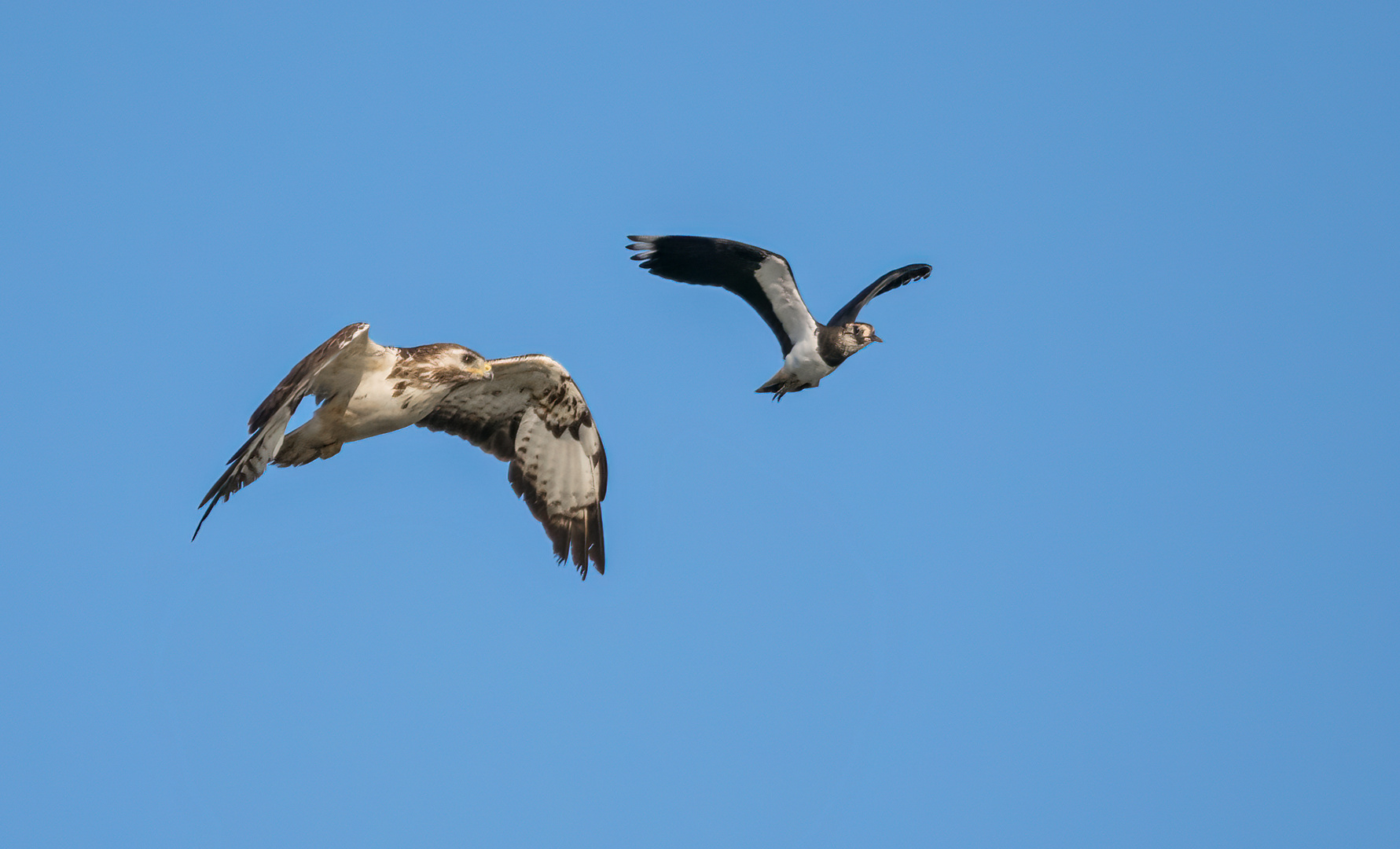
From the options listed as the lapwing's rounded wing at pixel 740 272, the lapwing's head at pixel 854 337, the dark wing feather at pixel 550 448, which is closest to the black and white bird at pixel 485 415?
the dark wing feather at pixel 550 448

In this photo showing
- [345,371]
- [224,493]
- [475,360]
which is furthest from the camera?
[475,360]

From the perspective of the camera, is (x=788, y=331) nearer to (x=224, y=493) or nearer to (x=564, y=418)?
(x=564, y=418)

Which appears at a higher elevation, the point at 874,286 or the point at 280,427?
the point at 874,286

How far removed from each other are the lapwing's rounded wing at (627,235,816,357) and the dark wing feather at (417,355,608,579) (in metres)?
1.70

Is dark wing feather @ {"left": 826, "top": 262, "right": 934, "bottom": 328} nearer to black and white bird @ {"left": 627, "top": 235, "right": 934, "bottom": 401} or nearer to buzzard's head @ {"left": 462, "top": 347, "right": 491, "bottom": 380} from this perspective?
black and white bird @ {"left": 627, "top": 235, "right": 934, "bottom": 401}

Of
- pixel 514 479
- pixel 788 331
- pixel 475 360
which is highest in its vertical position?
pixel 788 331

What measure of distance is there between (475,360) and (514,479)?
6.44 feet

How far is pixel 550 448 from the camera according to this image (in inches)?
578

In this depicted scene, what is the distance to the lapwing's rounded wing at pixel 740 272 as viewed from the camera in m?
14.3

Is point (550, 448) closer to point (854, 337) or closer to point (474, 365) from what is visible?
point (474, 365)

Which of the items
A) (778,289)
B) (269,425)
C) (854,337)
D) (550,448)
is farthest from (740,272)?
(269,425)

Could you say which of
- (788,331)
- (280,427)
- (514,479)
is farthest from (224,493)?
(788,331)

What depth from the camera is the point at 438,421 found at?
14.4m

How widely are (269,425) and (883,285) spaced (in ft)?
23.1
